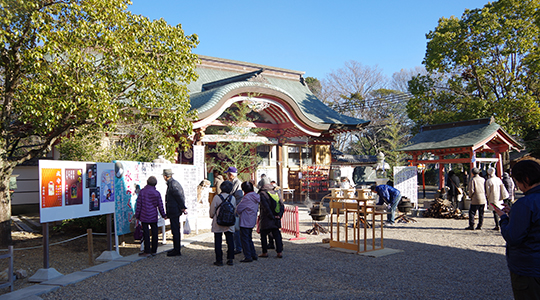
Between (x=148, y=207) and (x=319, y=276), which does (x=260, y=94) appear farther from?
(x=319, y=276)

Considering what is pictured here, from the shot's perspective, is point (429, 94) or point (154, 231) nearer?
point (154, 231)

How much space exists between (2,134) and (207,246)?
15.1 ft

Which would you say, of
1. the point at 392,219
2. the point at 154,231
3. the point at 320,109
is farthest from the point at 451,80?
the point at 154,231

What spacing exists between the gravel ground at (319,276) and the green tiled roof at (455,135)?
6.70 meters

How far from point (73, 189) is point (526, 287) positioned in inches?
238

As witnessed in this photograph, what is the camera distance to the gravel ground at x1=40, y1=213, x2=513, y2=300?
494 cm

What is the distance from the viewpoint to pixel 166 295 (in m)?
4.97

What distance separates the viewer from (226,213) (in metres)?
6.43

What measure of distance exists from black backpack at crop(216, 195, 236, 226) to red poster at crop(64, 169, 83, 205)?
2263 millimetres

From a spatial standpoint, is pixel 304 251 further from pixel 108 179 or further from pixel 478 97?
pixel 478 97

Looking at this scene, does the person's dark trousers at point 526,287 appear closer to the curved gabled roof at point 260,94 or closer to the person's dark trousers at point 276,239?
the person's dark trousers at point 276,239

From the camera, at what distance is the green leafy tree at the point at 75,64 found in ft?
22.1

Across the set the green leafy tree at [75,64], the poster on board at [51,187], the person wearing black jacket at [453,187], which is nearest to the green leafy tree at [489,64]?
the person wearing black jacket at [453,187]

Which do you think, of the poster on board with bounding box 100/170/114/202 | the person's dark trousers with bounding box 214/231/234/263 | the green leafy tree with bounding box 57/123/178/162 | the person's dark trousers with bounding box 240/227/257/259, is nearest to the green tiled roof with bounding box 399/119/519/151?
the person's dark trousers with bounding box 240/227/257/259
